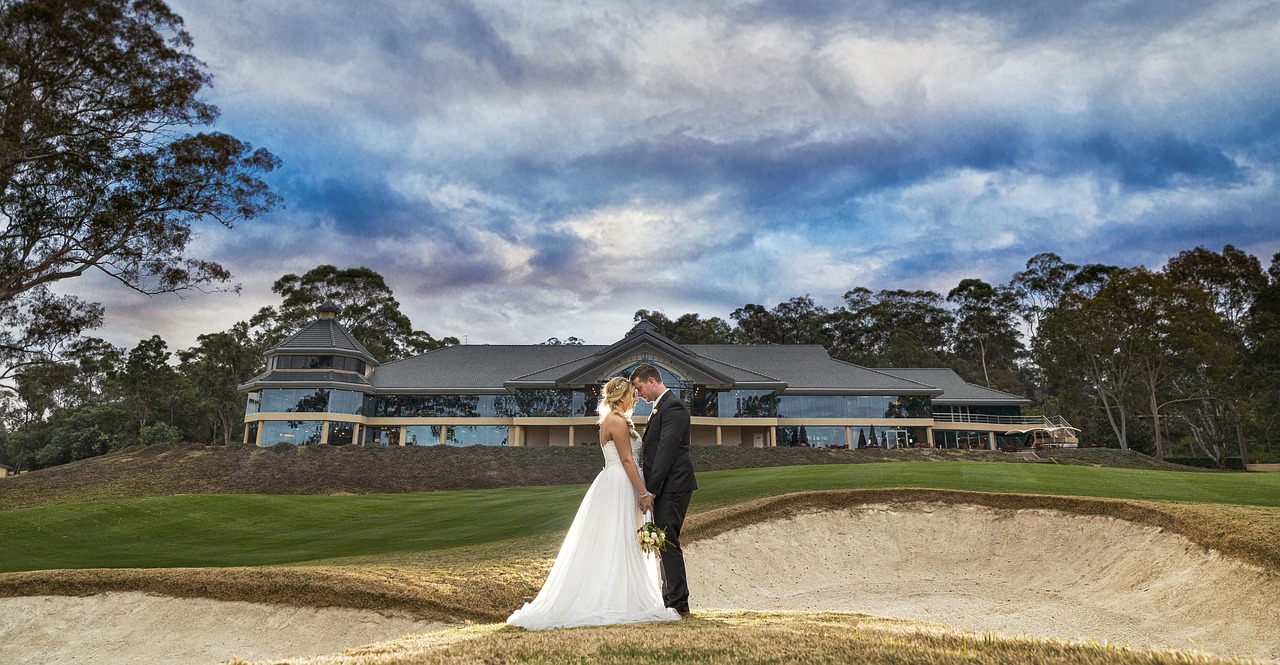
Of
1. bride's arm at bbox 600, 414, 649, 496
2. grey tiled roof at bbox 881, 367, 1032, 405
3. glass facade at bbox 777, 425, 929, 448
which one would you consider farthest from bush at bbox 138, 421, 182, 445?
bride's arm at bbox 600, 414, 649, 496

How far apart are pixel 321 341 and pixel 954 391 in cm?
4039

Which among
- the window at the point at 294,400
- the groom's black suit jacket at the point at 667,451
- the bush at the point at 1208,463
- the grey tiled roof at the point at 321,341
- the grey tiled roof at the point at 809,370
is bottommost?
the bush at the point at 1208,463

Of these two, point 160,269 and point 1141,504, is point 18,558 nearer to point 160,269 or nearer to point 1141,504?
point 160,269

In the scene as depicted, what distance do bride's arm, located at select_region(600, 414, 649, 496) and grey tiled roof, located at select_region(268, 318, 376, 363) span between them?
40245 millimetres

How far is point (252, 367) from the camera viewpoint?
52531mm

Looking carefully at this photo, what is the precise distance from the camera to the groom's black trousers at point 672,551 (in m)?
Answer: 6.61

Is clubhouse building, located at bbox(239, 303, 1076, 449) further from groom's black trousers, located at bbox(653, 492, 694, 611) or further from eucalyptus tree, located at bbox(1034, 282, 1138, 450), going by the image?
groom's black trousers, located at bbox(653, 492, 694, 611)

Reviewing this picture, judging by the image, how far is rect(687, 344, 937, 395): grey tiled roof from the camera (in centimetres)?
4359

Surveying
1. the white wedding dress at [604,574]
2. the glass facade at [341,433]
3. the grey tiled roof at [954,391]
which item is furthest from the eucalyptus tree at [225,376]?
the white wedding dress at [604,574]

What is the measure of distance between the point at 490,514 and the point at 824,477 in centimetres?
845

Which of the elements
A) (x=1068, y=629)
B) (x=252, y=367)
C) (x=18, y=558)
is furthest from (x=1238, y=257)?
(x=252, y=367)

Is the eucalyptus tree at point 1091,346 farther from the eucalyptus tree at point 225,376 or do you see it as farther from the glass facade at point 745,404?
the eucalyptus tree at point 225,376

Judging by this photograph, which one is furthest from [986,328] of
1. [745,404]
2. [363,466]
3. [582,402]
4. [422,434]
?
[363,466]

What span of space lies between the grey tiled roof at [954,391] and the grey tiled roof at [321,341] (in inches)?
1374
